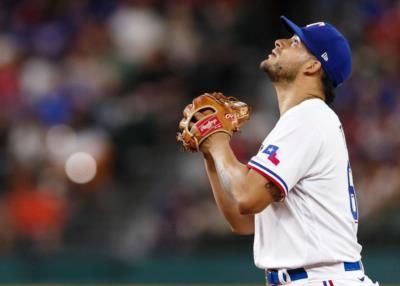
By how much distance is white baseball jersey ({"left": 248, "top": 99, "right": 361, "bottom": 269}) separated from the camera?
375 centimetres

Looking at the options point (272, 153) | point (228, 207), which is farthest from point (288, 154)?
point (228, 207)

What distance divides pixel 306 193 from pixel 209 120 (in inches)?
21.5

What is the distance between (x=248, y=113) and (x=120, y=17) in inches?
259

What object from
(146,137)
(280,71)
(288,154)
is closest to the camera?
(288,154)

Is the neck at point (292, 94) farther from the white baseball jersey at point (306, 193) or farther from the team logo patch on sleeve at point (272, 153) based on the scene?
the team logo patch on sleeve at point (272, 153)

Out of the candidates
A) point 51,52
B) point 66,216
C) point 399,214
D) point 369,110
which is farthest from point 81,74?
point 399,214

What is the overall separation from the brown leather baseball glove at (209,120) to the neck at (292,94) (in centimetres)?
24

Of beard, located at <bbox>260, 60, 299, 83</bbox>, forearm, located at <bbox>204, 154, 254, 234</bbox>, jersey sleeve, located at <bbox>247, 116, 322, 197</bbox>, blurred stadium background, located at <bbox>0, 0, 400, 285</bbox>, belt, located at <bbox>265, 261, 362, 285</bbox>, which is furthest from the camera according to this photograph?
blurred stadium background, located at <bbox>0, 0, 400, 285</bbox>

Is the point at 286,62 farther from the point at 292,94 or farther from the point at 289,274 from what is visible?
the point at 289,274

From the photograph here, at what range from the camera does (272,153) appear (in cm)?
376

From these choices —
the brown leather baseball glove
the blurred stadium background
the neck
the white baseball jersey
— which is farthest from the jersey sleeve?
the blurred stadium background

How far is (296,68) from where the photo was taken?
13.2 feet

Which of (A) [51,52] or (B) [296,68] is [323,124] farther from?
(A) [51,52]

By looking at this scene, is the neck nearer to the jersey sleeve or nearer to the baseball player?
the baseball player
